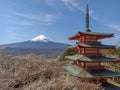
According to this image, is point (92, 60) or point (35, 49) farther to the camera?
point (35, 49)

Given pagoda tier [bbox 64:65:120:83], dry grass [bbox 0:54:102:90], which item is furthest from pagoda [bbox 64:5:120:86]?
dry grass [bbox 0:54:102:90]

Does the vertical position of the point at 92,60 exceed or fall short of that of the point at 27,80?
it exceeds it

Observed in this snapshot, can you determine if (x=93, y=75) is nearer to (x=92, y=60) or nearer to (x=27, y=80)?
(x=92, y=60)

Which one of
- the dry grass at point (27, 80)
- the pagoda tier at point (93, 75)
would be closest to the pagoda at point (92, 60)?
the pagoda tier at point (93, 75)

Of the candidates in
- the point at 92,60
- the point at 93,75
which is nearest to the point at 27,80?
the point at 93,75

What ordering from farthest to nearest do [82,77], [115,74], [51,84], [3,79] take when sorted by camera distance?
1. [115,74]
2. [82,77]
3. [51,84]
4. [3,79]

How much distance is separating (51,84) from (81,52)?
6985 mm

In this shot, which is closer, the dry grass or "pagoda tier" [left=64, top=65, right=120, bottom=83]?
the dry grass

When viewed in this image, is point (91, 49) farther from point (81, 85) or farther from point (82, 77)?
point (81, 85)

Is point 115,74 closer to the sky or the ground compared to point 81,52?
closer to the ground

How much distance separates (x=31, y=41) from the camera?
185625 millimetres

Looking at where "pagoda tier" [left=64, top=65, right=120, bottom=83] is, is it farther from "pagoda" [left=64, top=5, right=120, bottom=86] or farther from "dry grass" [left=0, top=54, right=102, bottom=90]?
"dry grass" [left=0, top=54, right=102, bottom=90]

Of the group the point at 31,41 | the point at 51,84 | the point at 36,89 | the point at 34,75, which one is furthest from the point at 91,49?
the point at 31,41

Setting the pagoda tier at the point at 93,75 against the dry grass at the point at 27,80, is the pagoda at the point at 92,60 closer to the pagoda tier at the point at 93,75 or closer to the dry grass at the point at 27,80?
the pagoda tier at the point at 93,75
